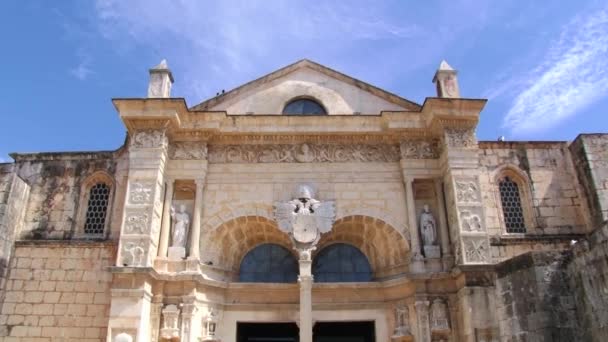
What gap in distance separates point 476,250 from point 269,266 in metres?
5.20

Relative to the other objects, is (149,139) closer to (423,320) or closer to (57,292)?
(57,292)

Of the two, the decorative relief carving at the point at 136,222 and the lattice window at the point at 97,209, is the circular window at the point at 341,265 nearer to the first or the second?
the decorative relief carving at the point at 136,222

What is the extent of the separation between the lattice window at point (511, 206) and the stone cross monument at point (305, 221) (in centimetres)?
449

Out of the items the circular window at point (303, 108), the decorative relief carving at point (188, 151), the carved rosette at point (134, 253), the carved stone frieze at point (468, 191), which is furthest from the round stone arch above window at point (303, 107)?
the carved rosette at point (134, 253)

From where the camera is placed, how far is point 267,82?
1468 centimetres

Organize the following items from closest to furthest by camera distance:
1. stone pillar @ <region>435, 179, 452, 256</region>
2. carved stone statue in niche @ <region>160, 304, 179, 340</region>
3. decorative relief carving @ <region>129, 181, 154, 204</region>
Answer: carved stone statue in niche @ <region>160, 304, 179, 340</region>, decorative relief carving @ <region>129, 181, 154, 204</region>, stone pillar @ <region>435, 179, 452, 256</region>

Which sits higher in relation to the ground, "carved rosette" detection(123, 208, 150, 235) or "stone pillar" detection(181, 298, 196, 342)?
"carved rosette" detection(123, 208, 150, 235)

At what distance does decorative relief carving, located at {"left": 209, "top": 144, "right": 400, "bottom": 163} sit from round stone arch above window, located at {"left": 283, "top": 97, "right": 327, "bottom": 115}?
118 cm

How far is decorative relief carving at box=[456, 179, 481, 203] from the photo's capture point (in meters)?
12.5

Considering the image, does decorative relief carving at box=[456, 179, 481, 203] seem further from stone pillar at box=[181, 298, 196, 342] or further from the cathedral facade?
stone pillar at box=[181, 298, 196, 342]

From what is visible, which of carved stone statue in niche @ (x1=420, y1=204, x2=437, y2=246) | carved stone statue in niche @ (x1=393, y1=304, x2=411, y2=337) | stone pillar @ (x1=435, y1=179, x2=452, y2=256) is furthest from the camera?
carved stone statue in niche @ (x1=420, y1=204, x2=437, y2=246)

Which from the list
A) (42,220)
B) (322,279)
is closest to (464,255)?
(322,279)

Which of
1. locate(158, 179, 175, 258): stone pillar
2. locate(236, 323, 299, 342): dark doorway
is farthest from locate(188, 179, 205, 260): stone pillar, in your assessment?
locate(236, 323, 299, 342): dark doorway

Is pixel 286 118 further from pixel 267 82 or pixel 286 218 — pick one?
pixel 286 218
